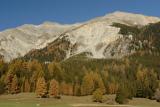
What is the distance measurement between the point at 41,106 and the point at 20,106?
1128 cm

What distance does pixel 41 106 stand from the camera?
15088 centimetres

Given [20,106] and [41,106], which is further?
[41,106]

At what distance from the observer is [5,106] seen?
139m

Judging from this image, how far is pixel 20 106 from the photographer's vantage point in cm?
14162

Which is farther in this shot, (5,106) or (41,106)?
(41,106)

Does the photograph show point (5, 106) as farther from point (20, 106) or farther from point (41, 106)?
point (41, 106)

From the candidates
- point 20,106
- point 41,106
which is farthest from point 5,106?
point 41,106

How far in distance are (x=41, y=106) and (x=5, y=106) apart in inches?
647

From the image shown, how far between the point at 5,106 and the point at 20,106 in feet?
17.9
